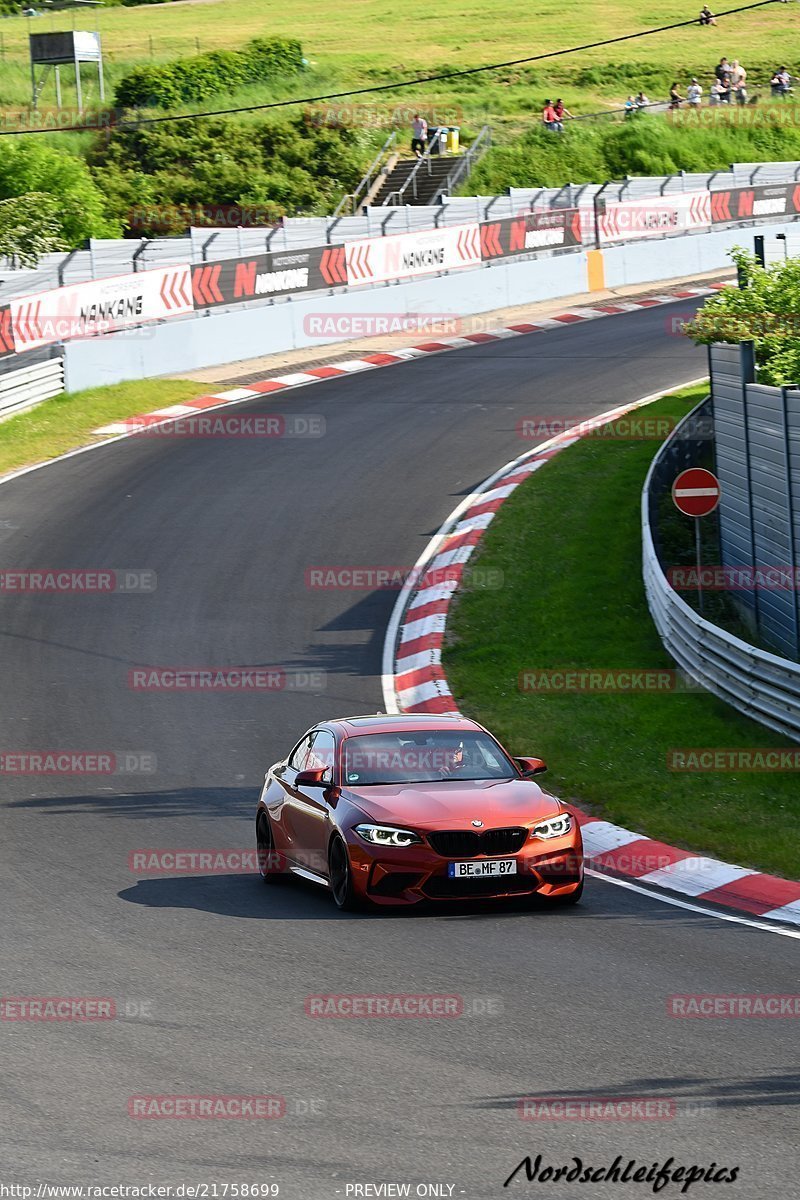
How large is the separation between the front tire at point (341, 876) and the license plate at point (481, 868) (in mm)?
664

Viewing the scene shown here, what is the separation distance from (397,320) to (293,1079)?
31903mm

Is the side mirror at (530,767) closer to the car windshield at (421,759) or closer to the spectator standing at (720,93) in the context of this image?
the car windshield at (421,759)

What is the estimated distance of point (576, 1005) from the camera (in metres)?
9.04

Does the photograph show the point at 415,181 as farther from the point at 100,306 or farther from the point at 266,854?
the point at 266,854

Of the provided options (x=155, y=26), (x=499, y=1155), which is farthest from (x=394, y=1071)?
(x=155, y=26)

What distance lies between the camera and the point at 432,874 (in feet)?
36.4

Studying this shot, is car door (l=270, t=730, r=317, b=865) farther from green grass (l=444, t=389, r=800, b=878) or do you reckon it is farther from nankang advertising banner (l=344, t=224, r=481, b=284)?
nankang advertising banner (l=344, t=224, r=481, b=284)

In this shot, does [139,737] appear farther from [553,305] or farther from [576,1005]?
[553,305]

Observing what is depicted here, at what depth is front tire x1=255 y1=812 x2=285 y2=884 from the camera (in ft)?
40.9

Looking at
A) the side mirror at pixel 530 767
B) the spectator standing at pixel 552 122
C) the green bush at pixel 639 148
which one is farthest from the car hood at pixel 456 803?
the spectator standing at pixel 552 122

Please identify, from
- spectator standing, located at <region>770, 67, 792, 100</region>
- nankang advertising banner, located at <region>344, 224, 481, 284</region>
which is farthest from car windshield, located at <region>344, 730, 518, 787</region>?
spectator standing, located at <region>770, 67, 792, 100</region>

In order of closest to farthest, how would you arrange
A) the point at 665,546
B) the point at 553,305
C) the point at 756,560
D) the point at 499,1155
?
the point at 499,1155 → the point at 756,560 → the point at 665,546 → the point at 553,305

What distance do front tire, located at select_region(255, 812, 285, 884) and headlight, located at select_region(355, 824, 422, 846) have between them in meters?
1.45

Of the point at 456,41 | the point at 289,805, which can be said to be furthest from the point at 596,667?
the point at 456,41
